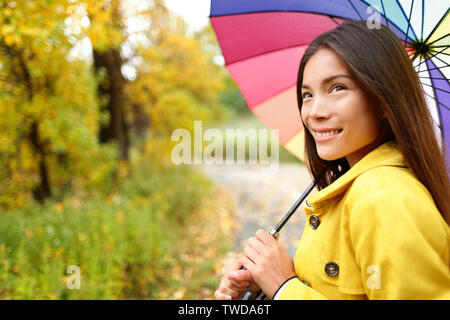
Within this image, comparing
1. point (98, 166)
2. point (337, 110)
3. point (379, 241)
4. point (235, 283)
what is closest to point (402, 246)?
point (379, 241)

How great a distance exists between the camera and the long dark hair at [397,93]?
1.08 m

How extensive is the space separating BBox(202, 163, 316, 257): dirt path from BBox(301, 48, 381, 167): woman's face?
14.2 ft

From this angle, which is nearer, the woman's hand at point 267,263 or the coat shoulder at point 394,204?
the coat shoulder at point 394,204

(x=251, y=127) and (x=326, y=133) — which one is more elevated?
(x=251, y=127)

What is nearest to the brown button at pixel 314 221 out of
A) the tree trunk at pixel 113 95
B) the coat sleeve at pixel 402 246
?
the coat sleeve at pixel 402 246

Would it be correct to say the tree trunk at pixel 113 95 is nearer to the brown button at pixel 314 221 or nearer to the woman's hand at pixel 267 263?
the woman's hand at pixel 267 263

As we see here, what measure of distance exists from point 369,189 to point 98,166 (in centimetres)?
550

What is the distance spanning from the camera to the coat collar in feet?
3.58

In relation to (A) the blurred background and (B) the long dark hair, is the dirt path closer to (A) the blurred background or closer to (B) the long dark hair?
(A) the blurred background

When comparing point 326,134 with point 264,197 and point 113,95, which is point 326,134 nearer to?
point 113,95

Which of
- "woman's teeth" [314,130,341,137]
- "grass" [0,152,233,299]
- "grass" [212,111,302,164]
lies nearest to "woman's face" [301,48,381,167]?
"woman's teeth" [314,130,341,137]

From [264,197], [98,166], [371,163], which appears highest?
[98,166]

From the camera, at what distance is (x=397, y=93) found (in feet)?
3.70

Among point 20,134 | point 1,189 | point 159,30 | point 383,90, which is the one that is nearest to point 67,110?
point 20,134
